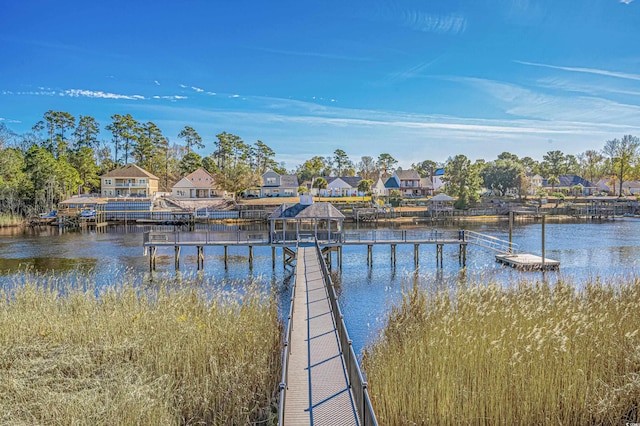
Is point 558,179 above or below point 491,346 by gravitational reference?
above

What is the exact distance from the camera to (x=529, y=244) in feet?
134

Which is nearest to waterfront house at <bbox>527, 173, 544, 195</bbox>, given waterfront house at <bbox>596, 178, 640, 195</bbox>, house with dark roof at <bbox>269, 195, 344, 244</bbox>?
waterfront house at <bbox>596, 178, 640, 195</bbox>

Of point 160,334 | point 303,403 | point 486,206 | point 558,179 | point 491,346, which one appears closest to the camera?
point 303,403

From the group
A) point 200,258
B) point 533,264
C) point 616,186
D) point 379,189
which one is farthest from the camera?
point 616,186

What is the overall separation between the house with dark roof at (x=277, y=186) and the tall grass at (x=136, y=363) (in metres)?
69.5

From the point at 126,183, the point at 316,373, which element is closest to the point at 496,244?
the point at 316,373

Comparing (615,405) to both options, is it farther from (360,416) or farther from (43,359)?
(43,359)

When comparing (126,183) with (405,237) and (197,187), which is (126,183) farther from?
(405,237)

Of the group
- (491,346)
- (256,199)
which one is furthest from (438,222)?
(491,346)

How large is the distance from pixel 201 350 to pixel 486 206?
74526mm

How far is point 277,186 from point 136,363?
244 feet

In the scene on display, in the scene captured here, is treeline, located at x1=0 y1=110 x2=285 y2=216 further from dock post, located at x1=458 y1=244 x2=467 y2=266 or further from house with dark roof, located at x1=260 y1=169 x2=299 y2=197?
dock post, located at x1=458 y1=244 x2=467 y2=266

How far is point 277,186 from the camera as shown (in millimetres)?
84312

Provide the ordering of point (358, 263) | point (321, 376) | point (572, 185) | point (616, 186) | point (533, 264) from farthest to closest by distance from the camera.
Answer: point (616, 186) < point (572, 185) < point (358, 263) < point (533, 264) < point (321, 376)
